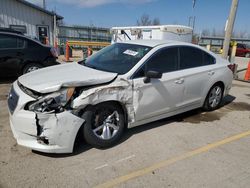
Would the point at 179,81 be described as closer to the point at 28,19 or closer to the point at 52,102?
the point at 52,102

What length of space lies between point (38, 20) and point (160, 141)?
1650cm

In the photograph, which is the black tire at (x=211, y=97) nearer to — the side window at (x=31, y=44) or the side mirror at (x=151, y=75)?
the side mirror at (x=151, y=75)

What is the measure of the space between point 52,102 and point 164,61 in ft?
7.06

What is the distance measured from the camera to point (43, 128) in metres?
3.02

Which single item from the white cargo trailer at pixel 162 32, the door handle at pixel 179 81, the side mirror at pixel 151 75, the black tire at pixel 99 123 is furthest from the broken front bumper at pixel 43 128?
the white cargo trailer at pixel 162 32

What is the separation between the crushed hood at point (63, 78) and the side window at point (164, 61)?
2.51ft

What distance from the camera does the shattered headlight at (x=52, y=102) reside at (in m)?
3.03

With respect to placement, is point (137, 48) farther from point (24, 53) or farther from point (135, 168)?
point (24, 53)

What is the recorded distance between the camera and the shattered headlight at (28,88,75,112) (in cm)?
303

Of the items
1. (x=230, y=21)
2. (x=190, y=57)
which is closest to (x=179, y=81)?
(x=190, y=57)

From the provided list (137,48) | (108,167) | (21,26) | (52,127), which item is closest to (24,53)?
(137,48)

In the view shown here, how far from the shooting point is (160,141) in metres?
3.88

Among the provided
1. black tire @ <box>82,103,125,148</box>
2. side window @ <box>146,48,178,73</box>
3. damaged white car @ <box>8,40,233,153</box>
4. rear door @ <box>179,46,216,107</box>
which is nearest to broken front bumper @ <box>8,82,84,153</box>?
damaged white car @ <box>8,40,233,153</box>

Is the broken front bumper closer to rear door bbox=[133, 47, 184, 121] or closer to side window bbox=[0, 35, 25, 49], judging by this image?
rear door bbox=[133, 47, 184, 121]
